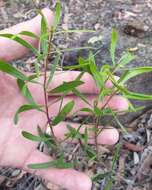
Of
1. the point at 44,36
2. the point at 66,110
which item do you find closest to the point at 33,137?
the point at 66,110

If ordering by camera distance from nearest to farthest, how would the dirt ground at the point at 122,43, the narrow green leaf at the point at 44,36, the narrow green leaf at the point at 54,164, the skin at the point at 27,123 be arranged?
the narrow green leaf at the point at 44,36 → the narrow green leaf at the point at 54,164 → the skin at the point at 27,123 → the dirt ground at the point at 122,43

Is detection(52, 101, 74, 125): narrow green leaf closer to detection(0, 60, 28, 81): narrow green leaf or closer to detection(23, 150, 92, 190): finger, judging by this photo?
detection(0, 60, 28, 81): narrow green leaf

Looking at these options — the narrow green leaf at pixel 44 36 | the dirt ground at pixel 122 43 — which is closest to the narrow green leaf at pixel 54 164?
the dirt ground at pixel 122 43

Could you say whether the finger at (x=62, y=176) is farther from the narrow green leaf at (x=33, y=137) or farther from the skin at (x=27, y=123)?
the narrow green leaf at (x=33, y=137)

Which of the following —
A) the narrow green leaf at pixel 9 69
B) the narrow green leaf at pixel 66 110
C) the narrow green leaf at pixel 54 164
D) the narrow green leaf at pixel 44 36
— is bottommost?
the narrow green leaf at pixel 54 164

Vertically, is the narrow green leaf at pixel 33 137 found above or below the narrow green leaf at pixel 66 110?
below

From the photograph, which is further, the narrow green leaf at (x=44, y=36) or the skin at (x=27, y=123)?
the skin at (x=27, y=123)

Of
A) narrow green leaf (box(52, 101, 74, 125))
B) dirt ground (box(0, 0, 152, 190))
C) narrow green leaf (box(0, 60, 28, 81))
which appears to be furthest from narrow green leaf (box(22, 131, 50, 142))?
dirt ground (box(0, 0, 152, 190))

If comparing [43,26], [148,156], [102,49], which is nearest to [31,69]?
[102,49]

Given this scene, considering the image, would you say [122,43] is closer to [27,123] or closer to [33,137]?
[27,123]
